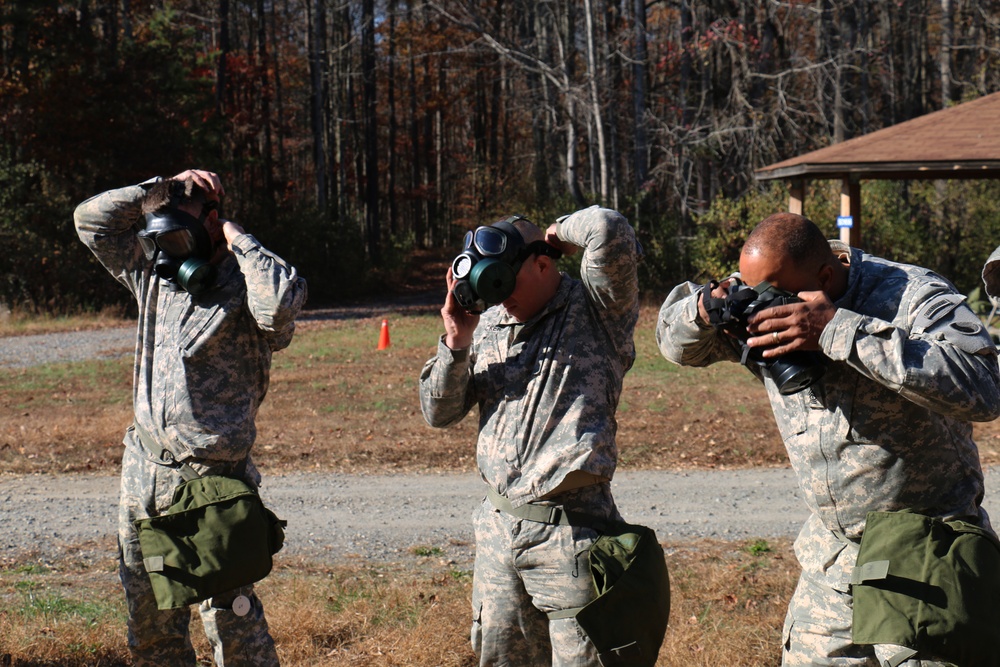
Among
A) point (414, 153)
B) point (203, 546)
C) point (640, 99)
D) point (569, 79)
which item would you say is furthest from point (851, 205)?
point (414, 153)

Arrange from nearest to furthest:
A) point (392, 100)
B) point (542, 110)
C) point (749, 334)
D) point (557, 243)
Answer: point (749, 334) → point (557, 243) → point (542, 110) → point (392, 100)

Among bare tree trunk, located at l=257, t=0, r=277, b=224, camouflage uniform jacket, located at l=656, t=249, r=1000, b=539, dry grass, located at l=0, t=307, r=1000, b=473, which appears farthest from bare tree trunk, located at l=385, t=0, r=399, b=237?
camouflage uniform jacket, located at l=656, t=249, r=1000, b=539

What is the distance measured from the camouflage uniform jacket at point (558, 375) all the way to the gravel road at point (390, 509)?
3.03 m

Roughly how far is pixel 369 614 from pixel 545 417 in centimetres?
209

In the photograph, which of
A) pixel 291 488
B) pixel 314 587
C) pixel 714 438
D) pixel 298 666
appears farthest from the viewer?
pixel 714 438

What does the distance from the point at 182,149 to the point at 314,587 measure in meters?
20.1

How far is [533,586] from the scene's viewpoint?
122 inches

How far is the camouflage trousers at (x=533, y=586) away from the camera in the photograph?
120 inches

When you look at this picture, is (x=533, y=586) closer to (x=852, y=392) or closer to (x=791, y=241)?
(x=852, y=392)

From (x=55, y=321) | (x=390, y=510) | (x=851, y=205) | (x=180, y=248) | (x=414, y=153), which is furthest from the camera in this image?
(x=414, y=153)

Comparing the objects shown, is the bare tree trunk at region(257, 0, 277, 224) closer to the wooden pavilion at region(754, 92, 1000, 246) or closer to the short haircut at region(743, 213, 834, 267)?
the wooden pavilion at region(754, 92, 1000, 246)

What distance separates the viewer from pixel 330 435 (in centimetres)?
961

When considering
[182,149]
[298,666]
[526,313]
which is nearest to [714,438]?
[298,666]

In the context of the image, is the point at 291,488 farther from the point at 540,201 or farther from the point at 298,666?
the point at 540,201
